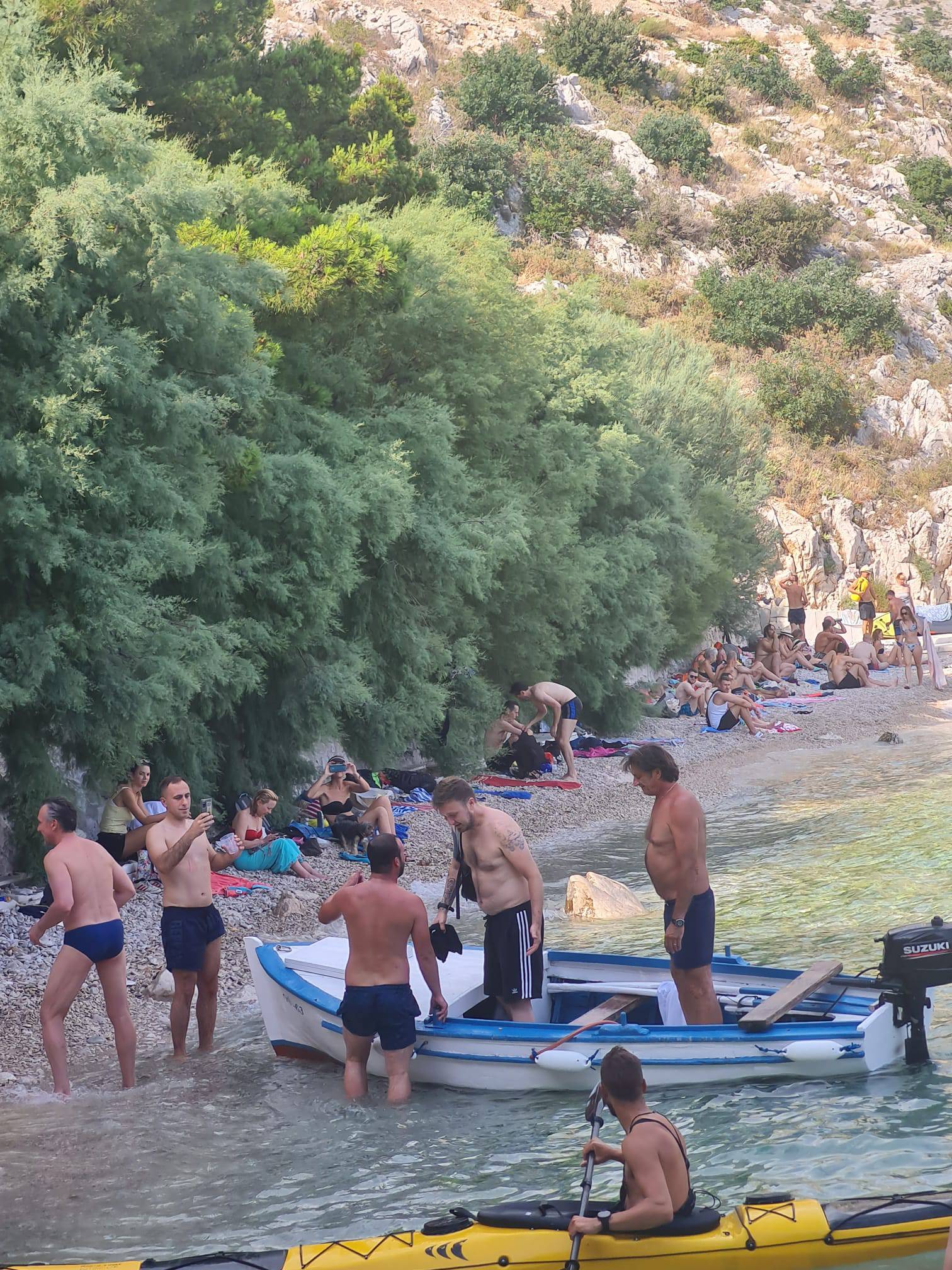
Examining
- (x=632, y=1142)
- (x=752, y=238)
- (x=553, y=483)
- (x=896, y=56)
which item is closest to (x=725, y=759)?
(x=553, y=483)

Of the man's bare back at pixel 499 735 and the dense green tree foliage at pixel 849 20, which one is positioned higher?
the dense green tree foliage at pixel 849 20

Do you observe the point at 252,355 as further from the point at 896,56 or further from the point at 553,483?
the point at 896,56

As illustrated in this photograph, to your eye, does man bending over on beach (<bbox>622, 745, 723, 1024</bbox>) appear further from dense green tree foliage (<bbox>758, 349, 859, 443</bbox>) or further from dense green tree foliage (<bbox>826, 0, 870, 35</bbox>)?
dense green tree foliage (<bbox>826, 0, 870, 35</bbox>)

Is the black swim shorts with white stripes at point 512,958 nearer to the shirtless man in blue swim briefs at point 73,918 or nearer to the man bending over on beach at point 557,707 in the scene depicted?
the shirtless man in blue swim briefs at point 73,918

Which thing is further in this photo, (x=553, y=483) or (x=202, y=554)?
(x=553, y=483)

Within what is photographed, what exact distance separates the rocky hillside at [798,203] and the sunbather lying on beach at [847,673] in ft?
41.6

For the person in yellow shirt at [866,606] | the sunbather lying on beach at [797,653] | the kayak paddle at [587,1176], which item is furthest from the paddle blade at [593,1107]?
the person in yellow shirt at [866,606]

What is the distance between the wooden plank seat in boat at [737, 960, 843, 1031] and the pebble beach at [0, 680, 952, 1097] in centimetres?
419

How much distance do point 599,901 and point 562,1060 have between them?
513 centimetres

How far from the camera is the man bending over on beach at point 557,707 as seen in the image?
68.0 ft

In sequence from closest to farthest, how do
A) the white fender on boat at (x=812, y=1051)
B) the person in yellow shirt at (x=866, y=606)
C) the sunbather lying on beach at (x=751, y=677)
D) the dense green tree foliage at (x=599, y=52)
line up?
the white fender on boat at (x=812, y=1051)
the sunbather lying on beach at (x=751, y=677)
the person in yellow shirt at (x=866, y=606)
the dense green tree foliage at (x=599, y=52)

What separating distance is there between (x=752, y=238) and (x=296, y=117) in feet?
139

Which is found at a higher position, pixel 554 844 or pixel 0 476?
pixel 0 476

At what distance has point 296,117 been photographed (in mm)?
22984
